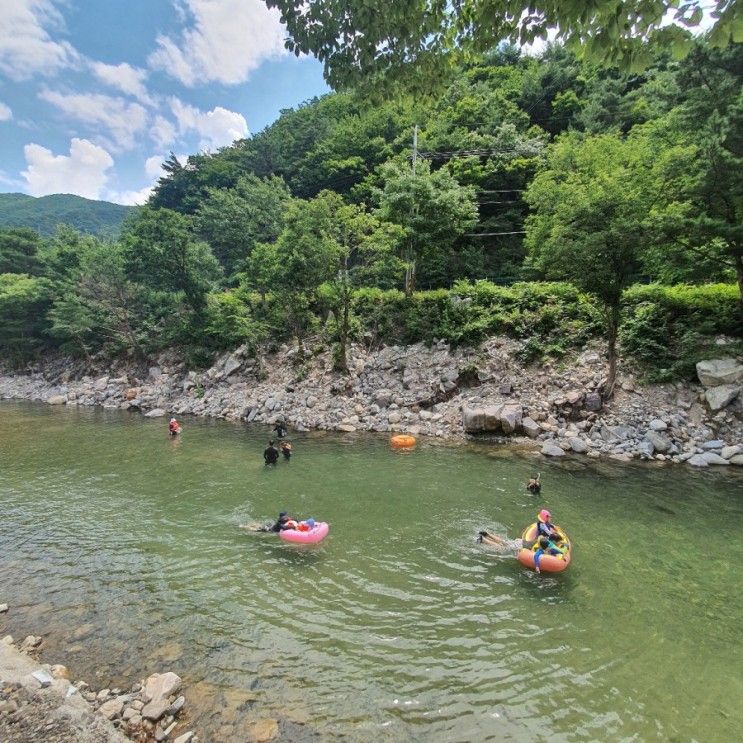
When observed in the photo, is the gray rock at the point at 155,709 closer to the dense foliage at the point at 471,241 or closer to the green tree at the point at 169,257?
the dense foliage at the point at 471,241

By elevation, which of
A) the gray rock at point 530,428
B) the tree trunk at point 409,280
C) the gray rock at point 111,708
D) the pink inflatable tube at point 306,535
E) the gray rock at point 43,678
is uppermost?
the tree trunk at point 409,280

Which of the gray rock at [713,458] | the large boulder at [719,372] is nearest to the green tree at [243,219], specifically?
the large boulder at [719,372]

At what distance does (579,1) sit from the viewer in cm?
311

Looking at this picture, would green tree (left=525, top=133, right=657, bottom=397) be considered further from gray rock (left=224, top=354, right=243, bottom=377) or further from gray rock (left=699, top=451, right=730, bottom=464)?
gray rock (left=224, top=354, right=243, bottom=377)

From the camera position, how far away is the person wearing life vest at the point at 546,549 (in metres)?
9.45

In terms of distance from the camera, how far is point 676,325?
20.1 metres

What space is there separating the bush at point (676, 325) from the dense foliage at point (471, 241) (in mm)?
92

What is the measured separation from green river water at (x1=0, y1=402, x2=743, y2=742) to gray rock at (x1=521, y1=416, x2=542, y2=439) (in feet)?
9.65

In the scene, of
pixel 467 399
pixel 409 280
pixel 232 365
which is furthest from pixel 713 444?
pixel 232 365

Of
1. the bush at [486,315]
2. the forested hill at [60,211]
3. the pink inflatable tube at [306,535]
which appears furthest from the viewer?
the forested hill at [60,211]

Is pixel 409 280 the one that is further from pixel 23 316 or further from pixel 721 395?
pixel 23 316

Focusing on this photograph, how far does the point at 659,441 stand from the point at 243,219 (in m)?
40.0

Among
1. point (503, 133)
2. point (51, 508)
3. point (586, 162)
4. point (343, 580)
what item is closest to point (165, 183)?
point (503, 133)

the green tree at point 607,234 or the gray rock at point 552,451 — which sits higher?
the green tree at point 607,234
